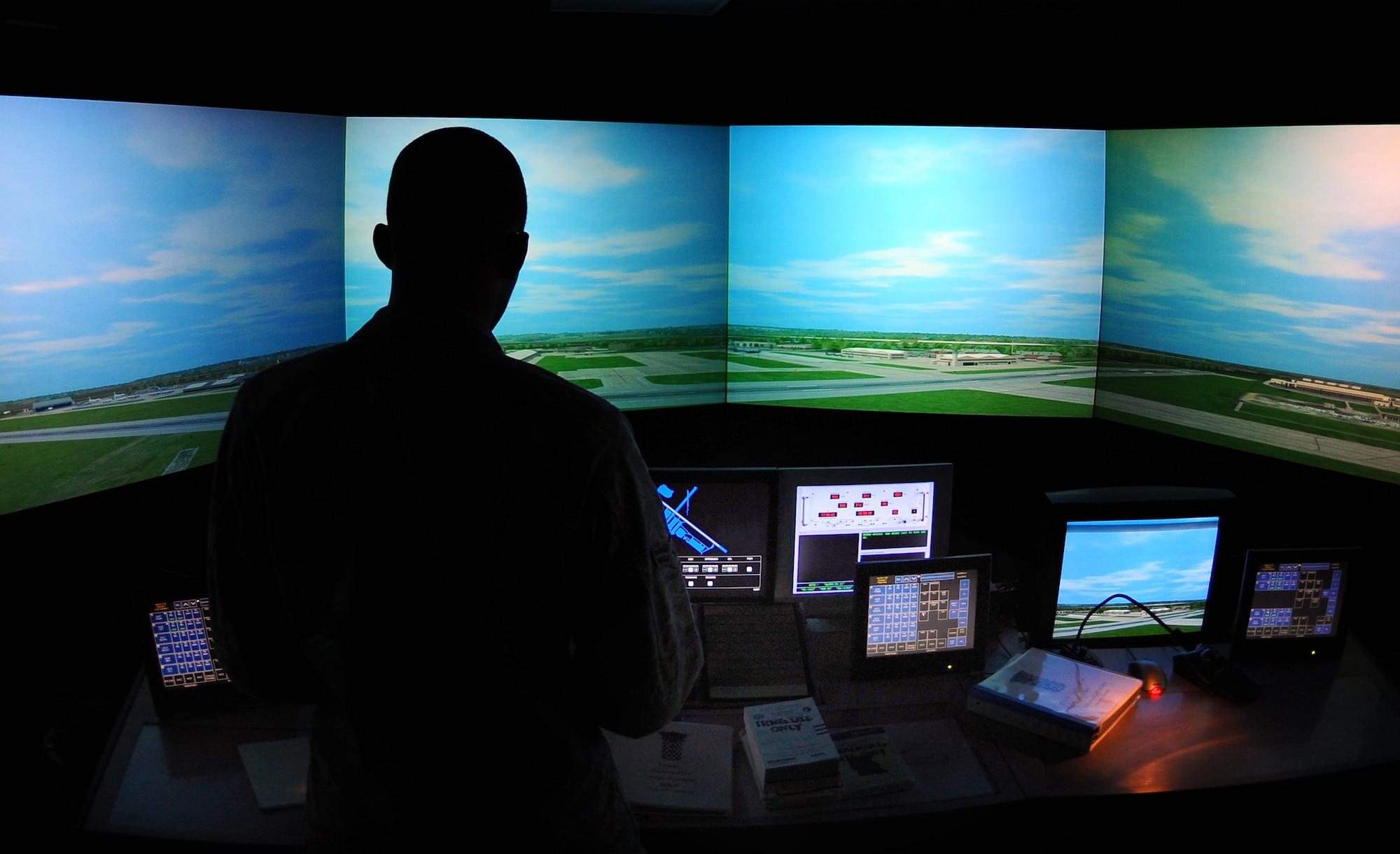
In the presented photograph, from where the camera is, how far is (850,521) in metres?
2.30

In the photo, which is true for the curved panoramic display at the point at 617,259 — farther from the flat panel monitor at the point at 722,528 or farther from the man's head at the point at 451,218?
the man's head at the point at 451,218

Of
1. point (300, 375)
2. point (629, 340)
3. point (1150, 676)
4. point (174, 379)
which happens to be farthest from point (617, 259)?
point (300, 375)

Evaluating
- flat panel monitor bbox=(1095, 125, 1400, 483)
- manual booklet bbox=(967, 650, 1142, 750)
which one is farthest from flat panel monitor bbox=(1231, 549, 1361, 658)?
flat panel monitor bbox=(1095, 125, 1400, 483)

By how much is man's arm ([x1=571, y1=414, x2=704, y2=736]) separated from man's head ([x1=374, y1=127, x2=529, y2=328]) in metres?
0.25

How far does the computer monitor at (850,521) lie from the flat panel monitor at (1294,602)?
77 centimetres

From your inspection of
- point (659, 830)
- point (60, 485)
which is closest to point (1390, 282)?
point (659, 830)

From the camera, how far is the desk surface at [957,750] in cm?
165

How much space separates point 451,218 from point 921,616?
5.16ft

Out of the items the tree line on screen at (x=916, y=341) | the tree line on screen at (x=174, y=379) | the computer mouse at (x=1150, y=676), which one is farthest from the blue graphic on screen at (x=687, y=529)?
the tree line on screen at (x=916, y=341)

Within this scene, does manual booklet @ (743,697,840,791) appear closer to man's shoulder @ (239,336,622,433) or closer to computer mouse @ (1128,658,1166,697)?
computer mouse @ (1128,658,1166,697)

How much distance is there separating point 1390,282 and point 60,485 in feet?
16.8

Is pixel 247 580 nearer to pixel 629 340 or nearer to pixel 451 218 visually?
pixel 451 218

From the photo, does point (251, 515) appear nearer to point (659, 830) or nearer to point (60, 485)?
point (659, 830)

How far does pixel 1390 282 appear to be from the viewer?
3.49 metres
